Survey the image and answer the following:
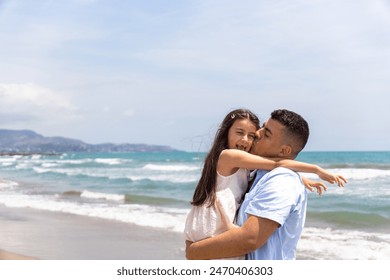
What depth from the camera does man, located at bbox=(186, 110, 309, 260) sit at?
81.0 inches

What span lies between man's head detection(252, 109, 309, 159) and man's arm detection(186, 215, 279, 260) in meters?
0.33

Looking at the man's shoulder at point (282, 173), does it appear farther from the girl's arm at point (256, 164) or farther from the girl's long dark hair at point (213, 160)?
the girl's long dark hair at point (213, 160)

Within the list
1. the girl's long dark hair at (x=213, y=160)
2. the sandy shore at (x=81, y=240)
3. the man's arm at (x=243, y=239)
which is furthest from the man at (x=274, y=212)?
the sandy shore at (x=81, y=240)

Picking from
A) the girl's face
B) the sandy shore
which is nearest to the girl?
the girl's face

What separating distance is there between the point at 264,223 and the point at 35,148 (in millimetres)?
67645

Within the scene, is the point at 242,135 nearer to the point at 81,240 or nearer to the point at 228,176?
the point at 228,176

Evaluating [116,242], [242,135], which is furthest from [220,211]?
[116,242]

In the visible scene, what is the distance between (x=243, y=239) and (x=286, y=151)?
1.32 ft

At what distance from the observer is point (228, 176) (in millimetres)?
2465
